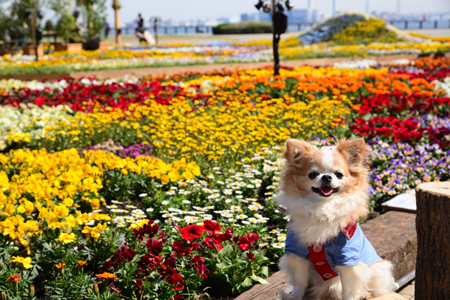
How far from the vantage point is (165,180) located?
414 cm

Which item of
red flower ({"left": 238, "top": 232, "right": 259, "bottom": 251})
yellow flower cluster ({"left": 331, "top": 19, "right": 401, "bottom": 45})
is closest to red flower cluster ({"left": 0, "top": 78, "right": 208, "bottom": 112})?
red flower ({"left": 238, "top": 232, "right": 259, "bottom": 251})

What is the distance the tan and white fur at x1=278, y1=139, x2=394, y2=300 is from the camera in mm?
2115

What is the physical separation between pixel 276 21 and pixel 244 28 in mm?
38643

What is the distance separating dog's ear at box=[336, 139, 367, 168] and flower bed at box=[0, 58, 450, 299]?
2.85 ft

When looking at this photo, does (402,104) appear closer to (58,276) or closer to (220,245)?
(220,245)

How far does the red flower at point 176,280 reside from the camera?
2.43 m

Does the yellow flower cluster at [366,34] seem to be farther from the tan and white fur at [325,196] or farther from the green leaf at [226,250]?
the tan and white fur at [325,196]

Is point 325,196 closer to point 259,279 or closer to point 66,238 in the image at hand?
point 259,279

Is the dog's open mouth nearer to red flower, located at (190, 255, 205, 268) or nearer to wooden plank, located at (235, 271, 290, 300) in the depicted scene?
wooden plank, located at (235, 271, 290, 300)

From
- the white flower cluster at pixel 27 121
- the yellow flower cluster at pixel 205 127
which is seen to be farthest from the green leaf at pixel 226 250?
the white flower cluster at pixel 27 121

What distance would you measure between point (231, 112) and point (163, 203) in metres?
4.02

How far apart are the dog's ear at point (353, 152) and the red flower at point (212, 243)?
1.01 meters

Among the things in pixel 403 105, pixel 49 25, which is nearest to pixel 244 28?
pixel 49 25

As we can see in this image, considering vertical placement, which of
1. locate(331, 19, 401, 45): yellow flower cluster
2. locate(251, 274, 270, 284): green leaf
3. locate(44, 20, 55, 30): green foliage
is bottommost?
locate(251, 274, 270, 284): green leaf
